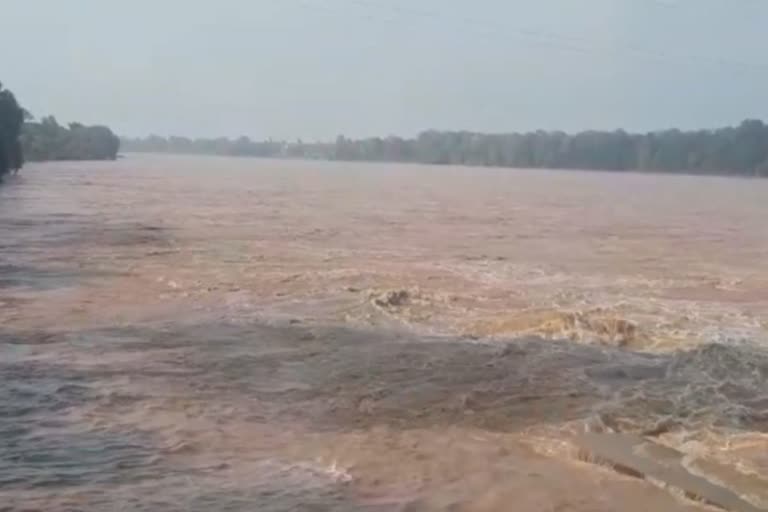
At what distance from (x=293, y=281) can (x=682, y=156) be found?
9705 cm

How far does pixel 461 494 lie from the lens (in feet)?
26.6

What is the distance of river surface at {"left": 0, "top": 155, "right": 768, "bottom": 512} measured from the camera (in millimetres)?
8180

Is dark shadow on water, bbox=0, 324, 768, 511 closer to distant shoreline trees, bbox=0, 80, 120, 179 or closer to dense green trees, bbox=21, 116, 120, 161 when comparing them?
distant shoreline trees, bbox=0, 80, 120, 179

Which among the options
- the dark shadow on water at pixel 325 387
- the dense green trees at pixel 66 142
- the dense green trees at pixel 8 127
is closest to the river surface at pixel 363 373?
the dark shadow on water at pixel 325 387

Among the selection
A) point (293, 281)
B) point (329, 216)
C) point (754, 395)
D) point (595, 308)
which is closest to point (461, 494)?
point (754, 395)

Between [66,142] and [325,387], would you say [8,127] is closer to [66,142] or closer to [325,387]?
[325,387]

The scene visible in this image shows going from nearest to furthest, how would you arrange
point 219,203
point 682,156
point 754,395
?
point 754,395 < point 219,203 < point 682,156

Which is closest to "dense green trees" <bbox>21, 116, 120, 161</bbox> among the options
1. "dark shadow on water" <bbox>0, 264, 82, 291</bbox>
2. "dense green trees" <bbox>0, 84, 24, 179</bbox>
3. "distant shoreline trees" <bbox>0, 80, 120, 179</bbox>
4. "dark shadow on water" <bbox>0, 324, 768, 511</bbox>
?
"distant shoreline trees" <bbox>0, 80, 120, 179</bbox>

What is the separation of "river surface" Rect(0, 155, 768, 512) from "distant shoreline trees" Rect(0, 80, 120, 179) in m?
32.6

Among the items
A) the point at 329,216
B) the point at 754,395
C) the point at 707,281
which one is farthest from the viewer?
the point at 329,216

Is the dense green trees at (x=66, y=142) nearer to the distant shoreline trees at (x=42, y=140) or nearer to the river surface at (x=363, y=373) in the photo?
the distant shoreline trees at (x=42, y=140)

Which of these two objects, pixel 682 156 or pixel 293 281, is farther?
pixel 682 156

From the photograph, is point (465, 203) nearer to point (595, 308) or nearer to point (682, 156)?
point (595, 308)

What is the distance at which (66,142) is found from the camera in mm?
119500
